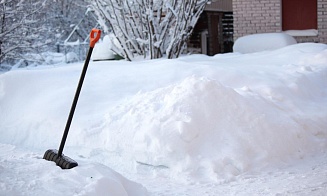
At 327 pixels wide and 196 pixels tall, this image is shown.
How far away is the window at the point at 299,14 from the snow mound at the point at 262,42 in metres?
1.23

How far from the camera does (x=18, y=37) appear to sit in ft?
54.4

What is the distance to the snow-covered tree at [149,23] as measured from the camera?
1191 centimetres

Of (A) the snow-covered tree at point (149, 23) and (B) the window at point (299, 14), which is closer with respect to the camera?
(A) the snow-covered tree at point (149, 23)

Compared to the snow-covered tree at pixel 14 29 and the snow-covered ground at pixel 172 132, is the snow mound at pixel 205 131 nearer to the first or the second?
the snow-covered ground at pixel 172 132

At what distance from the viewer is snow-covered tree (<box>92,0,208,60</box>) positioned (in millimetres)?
11906

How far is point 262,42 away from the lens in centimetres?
1300

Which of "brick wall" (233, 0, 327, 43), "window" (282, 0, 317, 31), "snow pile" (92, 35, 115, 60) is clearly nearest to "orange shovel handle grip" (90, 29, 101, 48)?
"brick wall" (233, 0, 327, 43)

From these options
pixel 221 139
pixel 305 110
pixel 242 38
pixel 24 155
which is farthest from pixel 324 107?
pixel 242 38

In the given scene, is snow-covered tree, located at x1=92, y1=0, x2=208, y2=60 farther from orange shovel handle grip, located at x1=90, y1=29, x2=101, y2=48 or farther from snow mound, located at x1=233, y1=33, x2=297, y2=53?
orange shovel handle grip, located at x1=90, y1=29, x2=101, y2=48

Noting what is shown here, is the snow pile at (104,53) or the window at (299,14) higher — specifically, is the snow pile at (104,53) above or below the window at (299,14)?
below

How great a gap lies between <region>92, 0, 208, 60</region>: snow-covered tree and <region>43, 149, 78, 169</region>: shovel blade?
6915 mm

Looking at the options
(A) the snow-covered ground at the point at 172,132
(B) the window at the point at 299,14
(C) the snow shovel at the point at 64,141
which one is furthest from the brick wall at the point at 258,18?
(C) the snow shovel at the point at 64,141

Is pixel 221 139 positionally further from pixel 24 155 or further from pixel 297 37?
pixel 297 37

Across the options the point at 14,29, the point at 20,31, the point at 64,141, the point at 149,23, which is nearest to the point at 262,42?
the point at 149,23
